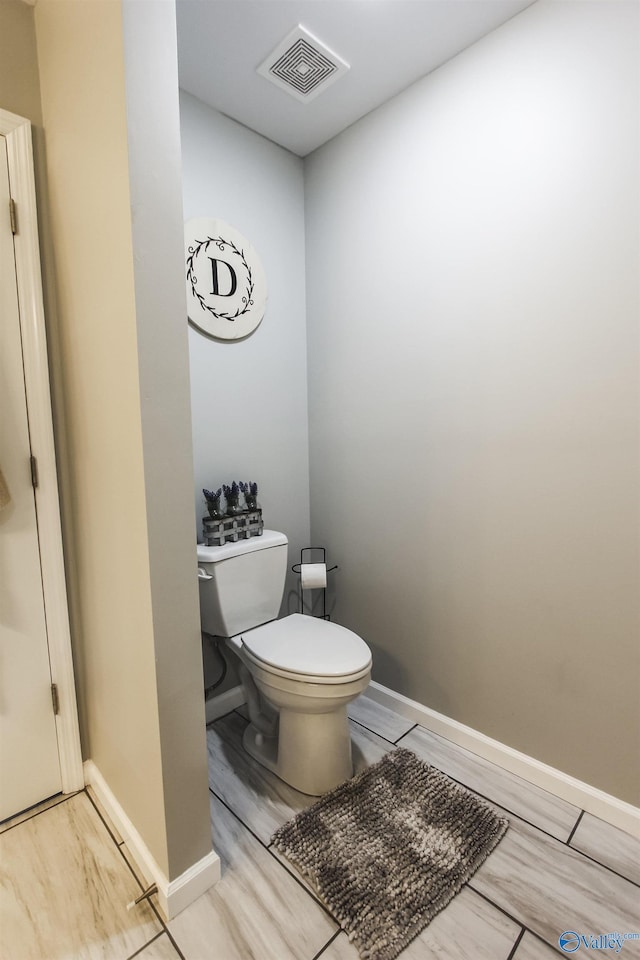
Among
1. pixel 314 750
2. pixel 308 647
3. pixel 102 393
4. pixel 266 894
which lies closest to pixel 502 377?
pixel 308 647

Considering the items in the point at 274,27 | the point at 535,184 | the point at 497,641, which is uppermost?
the point at 274,27

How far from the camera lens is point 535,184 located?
1.44 meters

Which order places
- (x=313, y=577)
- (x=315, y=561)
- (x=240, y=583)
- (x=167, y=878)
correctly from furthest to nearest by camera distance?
1. (x=315, y=561)
2. (x=313, y=577)
3. (x=240, y=583)
4. (x=167, y=878)

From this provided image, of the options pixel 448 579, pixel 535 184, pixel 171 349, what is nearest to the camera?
pixel 171 349

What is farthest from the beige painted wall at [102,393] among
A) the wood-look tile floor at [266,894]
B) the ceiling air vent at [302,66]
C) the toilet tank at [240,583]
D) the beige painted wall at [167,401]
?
the ceiling air vent at [302,66]

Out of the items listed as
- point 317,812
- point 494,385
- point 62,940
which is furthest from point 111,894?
point 494,385

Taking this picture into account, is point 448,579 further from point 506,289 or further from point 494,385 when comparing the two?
point 506,289

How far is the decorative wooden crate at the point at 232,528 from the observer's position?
176 cm

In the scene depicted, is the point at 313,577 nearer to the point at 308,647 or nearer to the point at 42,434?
the point at 308,647

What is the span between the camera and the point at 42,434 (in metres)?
1.43

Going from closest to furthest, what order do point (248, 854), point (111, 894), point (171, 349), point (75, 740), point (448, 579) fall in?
point (171, 349), point (111, 894), point (248, 854), point (75, 740), point (448, 579)

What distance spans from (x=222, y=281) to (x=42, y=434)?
3.02ft

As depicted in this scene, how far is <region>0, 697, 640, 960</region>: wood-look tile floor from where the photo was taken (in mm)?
1097

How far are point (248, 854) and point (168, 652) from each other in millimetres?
723
